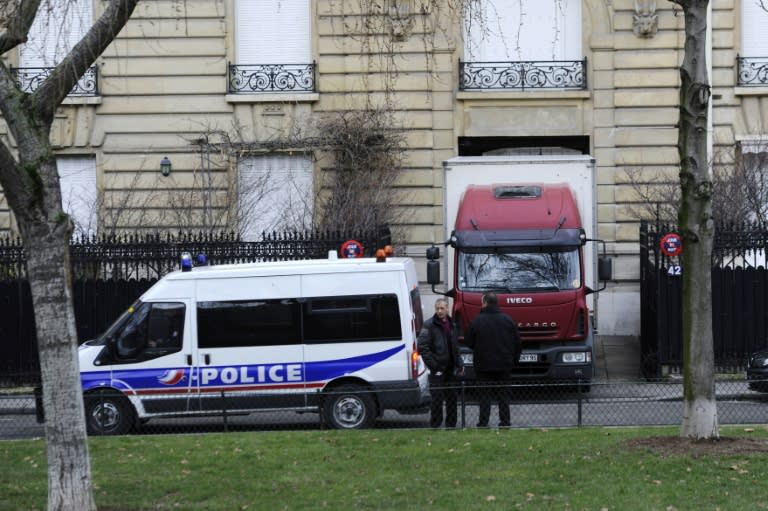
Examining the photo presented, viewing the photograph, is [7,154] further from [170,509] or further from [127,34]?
[127,34]

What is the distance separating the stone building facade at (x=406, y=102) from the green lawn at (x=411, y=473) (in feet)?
47.9

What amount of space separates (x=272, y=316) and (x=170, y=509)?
6128 mm

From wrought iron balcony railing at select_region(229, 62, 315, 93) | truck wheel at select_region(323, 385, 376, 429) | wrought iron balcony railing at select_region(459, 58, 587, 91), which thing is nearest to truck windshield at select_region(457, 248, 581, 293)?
truck wheel at select_region(323, 385, 376, 429)

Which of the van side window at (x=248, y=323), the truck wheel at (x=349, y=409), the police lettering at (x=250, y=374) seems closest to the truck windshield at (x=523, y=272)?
the van side window at (x=248, y=323)

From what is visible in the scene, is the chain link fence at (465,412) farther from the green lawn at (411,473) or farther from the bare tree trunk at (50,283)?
the bare tree trunk at (50,283)

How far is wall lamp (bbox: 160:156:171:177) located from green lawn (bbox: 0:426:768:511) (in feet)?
48.1

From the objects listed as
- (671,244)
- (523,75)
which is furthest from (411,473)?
(523,75)

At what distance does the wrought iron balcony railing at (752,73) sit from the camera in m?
27.5

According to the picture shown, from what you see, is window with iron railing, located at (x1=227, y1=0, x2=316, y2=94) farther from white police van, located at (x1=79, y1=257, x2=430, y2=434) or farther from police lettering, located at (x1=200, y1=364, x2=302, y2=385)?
police lettering, located at (x1=200, y1=364, x2=302, y2=385)

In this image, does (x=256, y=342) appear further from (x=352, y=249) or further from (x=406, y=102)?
(x=406, y=102)

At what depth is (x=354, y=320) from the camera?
1581 cm

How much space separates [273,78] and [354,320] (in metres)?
13.4

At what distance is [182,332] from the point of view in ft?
52.4

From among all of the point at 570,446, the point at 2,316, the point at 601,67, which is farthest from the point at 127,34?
the point at 570,446
